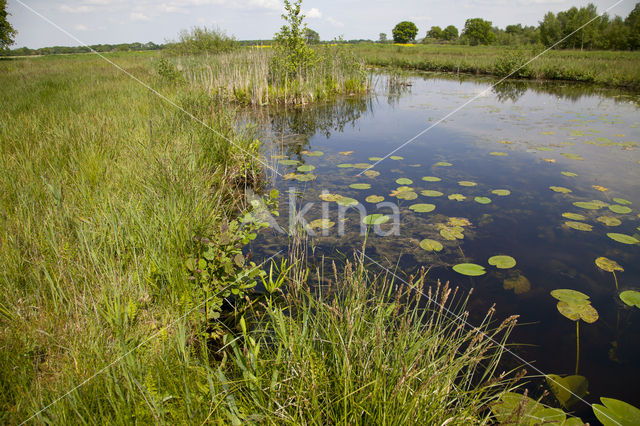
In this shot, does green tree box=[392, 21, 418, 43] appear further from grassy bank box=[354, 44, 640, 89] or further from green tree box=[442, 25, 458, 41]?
grassy bank box=[354, 44, 640, 89]

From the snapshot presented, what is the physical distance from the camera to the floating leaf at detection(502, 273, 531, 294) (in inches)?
87.2

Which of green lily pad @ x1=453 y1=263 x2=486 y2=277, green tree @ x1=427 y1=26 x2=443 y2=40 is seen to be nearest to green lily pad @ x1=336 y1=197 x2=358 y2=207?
green lily pad @ x1=453 y1=263 x2=486 y2=277

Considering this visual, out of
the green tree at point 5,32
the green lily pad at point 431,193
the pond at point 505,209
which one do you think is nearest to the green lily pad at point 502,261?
the pond at point 505,209

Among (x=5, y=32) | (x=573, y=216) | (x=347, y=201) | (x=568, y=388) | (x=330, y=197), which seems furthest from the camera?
(x=5, y=32)

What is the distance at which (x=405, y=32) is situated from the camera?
64.5 meters

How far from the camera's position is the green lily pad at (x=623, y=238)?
265 centimetres

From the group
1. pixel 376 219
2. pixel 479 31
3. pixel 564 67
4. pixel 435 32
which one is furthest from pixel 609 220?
pixel 435 32

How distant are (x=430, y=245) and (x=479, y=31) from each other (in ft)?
196

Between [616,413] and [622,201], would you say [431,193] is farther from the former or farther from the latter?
[616,413]

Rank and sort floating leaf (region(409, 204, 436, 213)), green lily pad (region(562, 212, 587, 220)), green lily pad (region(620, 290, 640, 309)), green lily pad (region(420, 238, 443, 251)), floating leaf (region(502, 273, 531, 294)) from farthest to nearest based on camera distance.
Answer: floating leaf (region(409, 204, 436, 213))
green lily pad (region(562, 212, 587, 220))
green lily pad (region(420, 238, 443, 251))
floating leaf (region(502, 273, 531, 294))
green lily pad (region(620, 290, 640, 309))

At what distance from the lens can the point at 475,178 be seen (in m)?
4.06

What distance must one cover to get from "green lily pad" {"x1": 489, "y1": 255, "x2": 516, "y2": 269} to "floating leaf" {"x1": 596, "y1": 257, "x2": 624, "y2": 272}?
0.62 metres

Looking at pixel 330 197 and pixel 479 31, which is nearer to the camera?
pixel 330 197

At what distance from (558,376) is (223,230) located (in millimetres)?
1969
